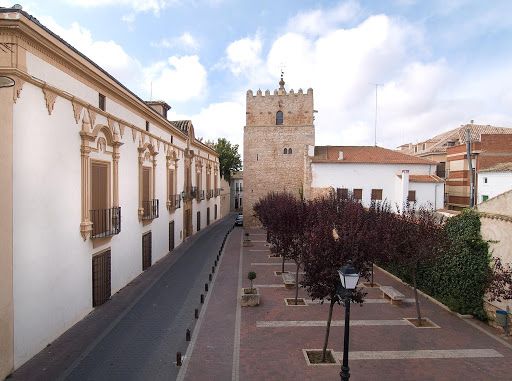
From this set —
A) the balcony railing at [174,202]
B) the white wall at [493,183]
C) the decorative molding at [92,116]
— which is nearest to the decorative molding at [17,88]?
the decorative molding at [92,116]

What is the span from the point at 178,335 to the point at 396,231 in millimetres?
7581

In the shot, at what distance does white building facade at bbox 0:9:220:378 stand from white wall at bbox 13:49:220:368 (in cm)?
3

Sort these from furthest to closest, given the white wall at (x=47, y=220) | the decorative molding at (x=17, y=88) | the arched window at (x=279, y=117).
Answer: the arched window at (x=279, y=117), the white wall at (x=47, y=220), the decorative molding at (x=17, y=88)

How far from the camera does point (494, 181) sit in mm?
25891

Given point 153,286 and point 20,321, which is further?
point 153,286

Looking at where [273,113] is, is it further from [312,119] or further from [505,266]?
[505,266]

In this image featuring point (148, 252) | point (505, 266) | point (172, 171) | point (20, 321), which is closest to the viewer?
point (20, 321)

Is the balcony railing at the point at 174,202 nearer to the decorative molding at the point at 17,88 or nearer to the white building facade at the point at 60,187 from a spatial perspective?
the white building facade at the point at 60,187

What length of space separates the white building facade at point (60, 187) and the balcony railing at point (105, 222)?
0.12 ft

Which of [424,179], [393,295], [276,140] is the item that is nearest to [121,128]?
[393,295]

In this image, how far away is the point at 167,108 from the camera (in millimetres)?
25109

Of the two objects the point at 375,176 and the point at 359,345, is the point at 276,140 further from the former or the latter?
the point at 359,345

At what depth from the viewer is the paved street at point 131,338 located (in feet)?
27.4

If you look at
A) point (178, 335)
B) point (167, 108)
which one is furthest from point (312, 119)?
point (178, 335)
